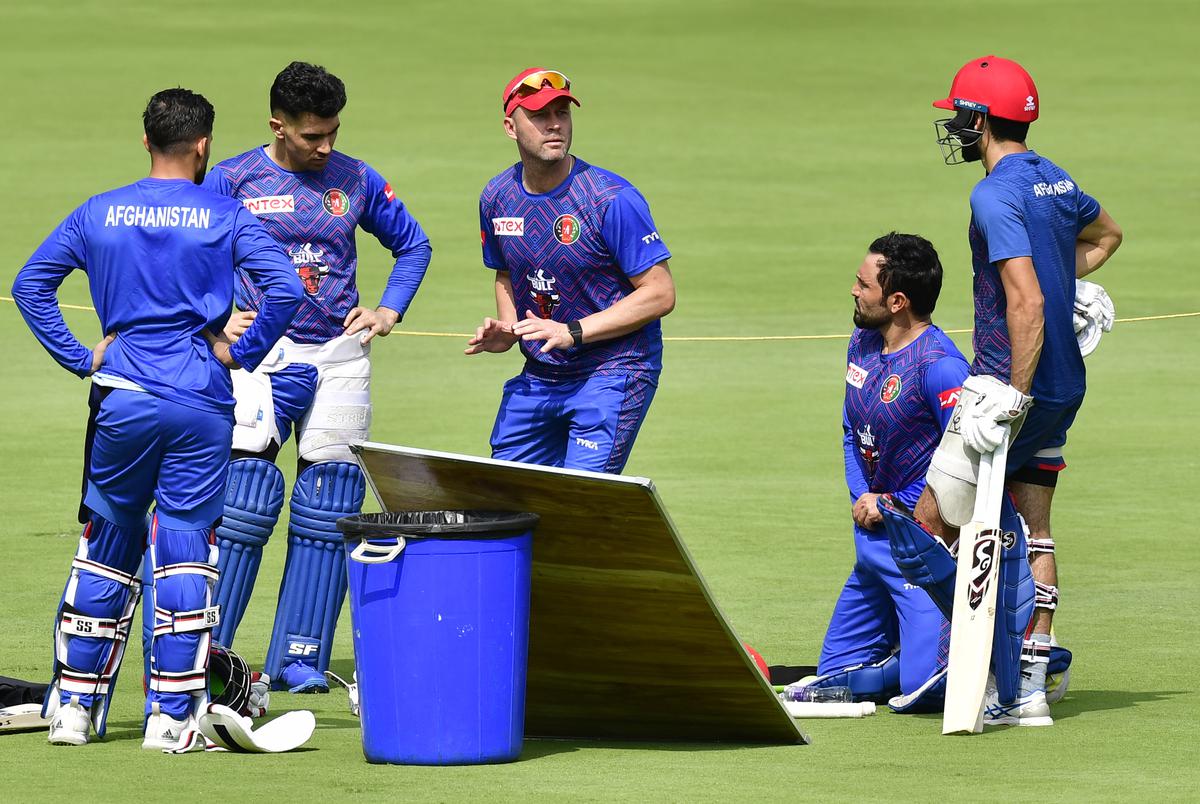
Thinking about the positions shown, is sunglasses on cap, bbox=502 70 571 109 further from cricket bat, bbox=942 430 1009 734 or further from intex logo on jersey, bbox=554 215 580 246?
cricket bat, bbox=942 430 1009 734

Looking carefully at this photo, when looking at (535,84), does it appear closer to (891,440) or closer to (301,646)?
(891,440)

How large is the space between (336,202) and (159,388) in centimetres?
188

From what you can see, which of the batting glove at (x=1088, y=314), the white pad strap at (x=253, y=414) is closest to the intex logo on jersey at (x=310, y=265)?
the white pad strap at (x=253, y=414)

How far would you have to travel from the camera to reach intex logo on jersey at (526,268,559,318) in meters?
7.88

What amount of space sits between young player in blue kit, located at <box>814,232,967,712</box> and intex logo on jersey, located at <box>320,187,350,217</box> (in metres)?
2.03

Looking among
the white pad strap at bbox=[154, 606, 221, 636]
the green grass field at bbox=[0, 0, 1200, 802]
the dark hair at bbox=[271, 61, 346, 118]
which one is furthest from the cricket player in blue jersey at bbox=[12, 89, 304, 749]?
the dark hair at bbox=[271, 61, 346, 118]

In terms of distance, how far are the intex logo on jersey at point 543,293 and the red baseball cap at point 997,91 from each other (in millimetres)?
1623

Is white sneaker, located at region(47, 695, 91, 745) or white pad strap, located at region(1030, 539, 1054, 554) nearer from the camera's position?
white sneaker, located at region(47, 695, 91, 745)

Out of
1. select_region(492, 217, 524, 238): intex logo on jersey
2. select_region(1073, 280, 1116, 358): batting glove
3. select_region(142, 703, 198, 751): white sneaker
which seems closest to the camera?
select_region(142, 703, 198, 751): white sneaker

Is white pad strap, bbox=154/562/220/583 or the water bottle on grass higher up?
white pad strap, bbox=154/562/220/583

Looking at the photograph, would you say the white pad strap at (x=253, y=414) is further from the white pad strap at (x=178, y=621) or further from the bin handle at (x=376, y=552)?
the bin handle at (x=376, y=552)

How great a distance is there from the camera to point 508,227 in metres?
7.91

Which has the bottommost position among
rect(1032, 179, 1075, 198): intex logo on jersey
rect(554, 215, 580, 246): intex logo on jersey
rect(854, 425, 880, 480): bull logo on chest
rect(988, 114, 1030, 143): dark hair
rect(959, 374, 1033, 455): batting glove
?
rect(854, 425, 880, 480): bull logo on chest

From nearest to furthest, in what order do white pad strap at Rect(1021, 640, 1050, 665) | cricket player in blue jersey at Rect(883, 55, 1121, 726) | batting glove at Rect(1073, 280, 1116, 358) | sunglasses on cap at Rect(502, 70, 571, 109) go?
cricket player in blue jersey at Rect(883, 55, 1121, 726)
white pad strap at Rect(1021, 640, 1050, 665)
batting glove at Rect(1073, 280, 1116, 358)
sunglasses on cap at Rect(502, 70, 571, 109)
